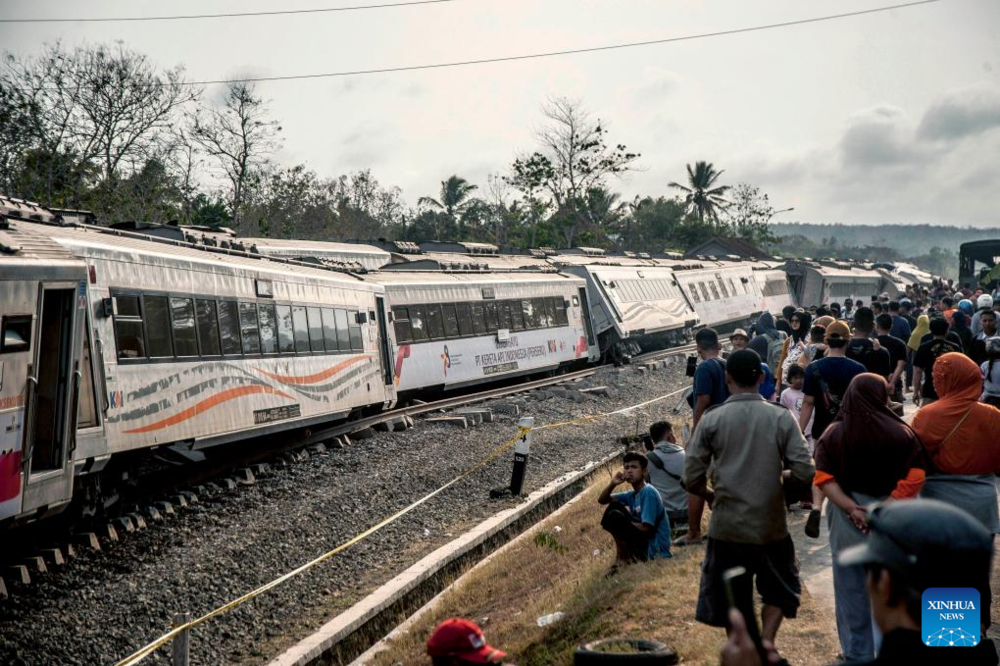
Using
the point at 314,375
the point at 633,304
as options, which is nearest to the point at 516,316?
the point at 633,304

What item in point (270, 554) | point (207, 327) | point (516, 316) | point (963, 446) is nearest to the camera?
point (963, 446)

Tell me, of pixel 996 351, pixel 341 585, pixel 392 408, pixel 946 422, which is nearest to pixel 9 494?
pixel 341 585

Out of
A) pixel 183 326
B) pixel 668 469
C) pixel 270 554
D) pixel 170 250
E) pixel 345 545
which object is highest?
pixel 170 250

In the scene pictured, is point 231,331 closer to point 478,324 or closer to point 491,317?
point 478,324

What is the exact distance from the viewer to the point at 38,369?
10016 millimetres

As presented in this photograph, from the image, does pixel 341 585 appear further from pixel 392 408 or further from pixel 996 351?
pixel 392 408

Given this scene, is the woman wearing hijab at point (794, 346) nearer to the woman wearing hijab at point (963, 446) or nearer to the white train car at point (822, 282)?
the woman wearing hijab at point (963, 446)

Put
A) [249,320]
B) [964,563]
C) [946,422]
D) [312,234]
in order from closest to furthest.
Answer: [964,563]
[946,422]
[249,320]
[312,234]

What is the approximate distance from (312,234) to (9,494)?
164 ft

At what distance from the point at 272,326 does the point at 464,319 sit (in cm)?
921

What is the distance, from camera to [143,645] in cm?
864

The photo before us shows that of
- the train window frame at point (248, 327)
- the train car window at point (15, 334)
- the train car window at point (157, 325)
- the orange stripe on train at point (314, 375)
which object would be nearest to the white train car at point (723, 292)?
the orange stripe on train at point (314, 375)

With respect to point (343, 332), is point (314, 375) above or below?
below

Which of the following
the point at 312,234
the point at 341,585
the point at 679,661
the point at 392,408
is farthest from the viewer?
the point at 312,234
